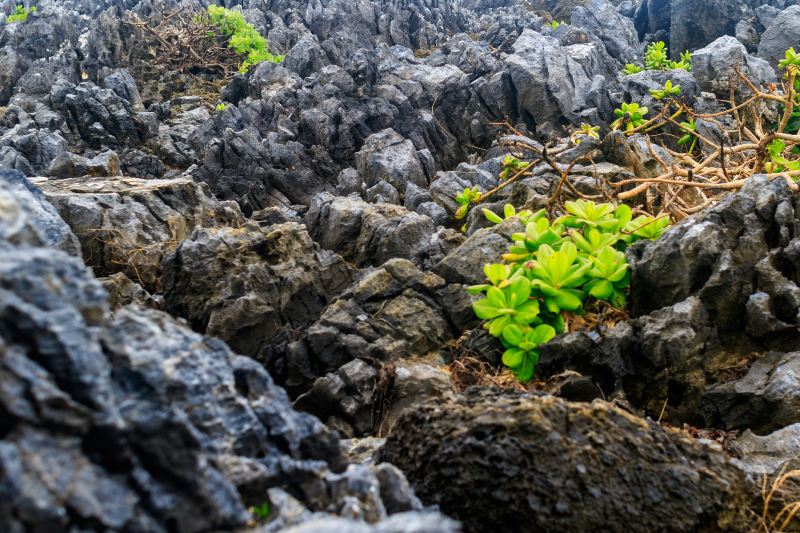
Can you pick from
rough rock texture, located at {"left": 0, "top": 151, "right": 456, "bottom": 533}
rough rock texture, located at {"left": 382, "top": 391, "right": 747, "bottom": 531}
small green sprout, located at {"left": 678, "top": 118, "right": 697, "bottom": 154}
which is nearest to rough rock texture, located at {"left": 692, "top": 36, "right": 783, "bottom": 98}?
small green sprout, located at {"left": 678, "top": 118, "right": 697, "bottom": 154}

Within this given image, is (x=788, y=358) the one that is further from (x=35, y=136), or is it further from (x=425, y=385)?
(x=35, y=136)

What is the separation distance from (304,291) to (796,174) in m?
4.57

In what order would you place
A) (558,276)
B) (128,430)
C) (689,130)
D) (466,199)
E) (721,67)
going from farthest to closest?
(721,67) → (466,199) → (689,130) → (558,276) → (128,430)

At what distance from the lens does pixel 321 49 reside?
19.8m

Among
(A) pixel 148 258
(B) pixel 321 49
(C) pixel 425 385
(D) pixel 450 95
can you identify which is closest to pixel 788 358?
(C) pixel 425 385

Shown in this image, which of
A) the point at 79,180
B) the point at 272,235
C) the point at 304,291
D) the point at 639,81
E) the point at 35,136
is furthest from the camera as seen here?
the point at 639,81

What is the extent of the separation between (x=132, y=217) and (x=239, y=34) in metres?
15.2

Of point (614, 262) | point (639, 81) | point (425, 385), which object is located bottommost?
point (639, 81)

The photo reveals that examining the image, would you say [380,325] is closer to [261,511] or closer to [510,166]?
[261,511]

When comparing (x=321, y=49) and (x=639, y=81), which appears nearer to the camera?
(x=639, y=81)

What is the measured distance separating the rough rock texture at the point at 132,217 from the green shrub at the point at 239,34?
1334 centimetres

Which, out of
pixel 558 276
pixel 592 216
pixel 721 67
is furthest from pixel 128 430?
pixel 721 67

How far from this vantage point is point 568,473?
2.57m

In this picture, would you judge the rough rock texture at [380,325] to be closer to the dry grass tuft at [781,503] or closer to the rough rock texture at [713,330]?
the rough rock texture at [713,330]
